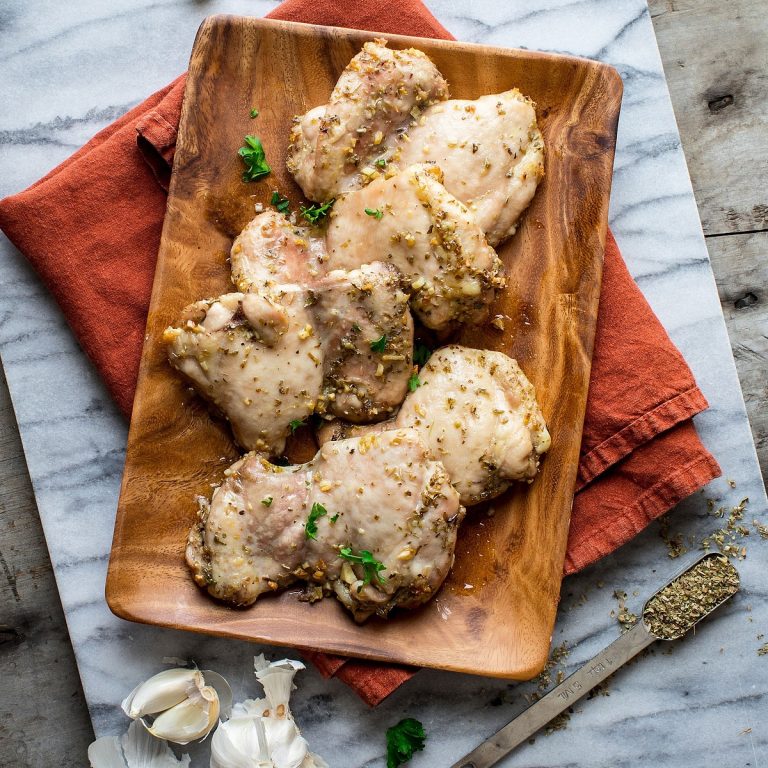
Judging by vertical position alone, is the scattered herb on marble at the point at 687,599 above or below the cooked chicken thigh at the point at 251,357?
below

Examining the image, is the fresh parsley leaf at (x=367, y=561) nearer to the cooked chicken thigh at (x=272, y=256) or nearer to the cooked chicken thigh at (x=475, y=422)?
the cooked chicken thigh at (x=475, y=422)

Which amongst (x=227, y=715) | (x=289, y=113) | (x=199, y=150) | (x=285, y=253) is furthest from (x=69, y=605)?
(x=289, y=113)

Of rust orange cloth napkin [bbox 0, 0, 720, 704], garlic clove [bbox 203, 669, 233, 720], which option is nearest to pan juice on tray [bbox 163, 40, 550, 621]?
rust orange cloth napkin [bbox 0, 0, 720, 704]

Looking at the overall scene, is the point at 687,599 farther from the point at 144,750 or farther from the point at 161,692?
Answer: the point at 144,750

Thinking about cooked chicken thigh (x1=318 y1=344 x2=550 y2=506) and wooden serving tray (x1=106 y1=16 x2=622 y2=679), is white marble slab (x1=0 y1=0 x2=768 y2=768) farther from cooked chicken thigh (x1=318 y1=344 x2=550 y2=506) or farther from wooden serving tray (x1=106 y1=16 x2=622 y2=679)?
cooked chicken thigh (x1=318 y1=344 x2=550 y2=506)

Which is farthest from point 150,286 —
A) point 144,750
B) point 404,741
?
point 404,741

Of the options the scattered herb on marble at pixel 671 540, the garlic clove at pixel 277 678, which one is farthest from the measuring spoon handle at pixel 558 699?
the garlic clove at pixel 277 678
